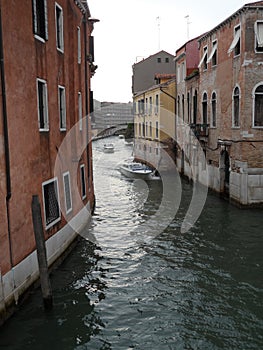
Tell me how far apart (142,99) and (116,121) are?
94.5 m

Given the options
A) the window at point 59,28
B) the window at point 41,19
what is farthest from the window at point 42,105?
the window at point 59,28

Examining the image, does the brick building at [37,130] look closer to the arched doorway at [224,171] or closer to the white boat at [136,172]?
the arched doorway at [224,171]

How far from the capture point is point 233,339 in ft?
22.9

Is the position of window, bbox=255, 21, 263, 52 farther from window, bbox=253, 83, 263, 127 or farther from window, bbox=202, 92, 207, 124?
window, bbox=202, 92, 207, 124

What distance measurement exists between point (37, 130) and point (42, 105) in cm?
91

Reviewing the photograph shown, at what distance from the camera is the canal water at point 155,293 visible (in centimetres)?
704

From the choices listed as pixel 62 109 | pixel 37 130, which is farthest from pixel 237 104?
pixel 37 130

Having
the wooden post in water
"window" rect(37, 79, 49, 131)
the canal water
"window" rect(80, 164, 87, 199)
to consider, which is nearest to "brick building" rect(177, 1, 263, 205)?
the canal water

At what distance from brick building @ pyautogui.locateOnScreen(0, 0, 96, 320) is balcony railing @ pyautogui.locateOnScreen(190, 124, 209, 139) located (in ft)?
30.2

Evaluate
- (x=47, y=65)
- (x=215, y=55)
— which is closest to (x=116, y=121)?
(x=215, y=55)

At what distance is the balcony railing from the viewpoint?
20941 millimetres

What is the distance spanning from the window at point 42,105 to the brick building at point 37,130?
0.02m

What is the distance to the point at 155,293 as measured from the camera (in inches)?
349

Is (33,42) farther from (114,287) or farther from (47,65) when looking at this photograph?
(114,287)
